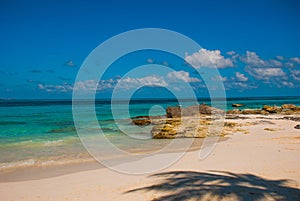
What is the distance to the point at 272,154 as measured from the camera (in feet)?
40.4

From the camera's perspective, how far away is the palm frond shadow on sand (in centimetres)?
648

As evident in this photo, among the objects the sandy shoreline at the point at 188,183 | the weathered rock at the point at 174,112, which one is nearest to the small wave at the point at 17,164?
the sandy shoreline at the point at 188,183

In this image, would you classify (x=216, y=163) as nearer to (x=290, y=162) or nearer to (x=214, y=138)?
(x=290, y=162)

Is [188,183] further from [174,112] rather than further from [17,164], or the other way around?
[174,112]

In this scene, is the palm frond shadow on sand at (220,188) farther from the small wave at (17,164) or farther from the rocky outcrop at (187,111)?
the rocky outcrop at (187,111)

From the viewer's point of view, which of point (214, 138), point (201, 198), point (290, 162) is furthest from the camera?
point (214, 138)

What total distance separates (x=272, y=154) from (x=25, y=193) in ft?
34.5

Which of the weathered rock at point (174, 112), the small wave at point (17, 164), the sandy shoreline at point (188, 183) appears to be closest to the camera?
the sandy shoreline at point (188, 183)

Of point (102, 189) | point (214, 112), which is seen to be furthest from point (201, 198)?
point (214, 112)

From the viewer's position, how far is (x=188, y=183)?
7.70 meters

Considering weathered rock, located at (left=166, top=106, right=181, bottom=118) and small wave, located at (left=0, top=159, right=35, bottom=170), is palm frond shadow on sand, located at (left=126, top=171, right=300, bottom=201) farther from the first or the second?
weathered rock, located at (left=166, top=106, right=181, bottom=118)

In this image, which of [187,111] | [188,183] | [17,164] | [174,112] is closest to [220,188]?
[188,183]

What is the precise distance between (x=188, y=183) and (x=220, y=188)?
102cm

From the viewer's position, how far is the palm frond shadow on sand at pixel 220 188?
6.48 m
